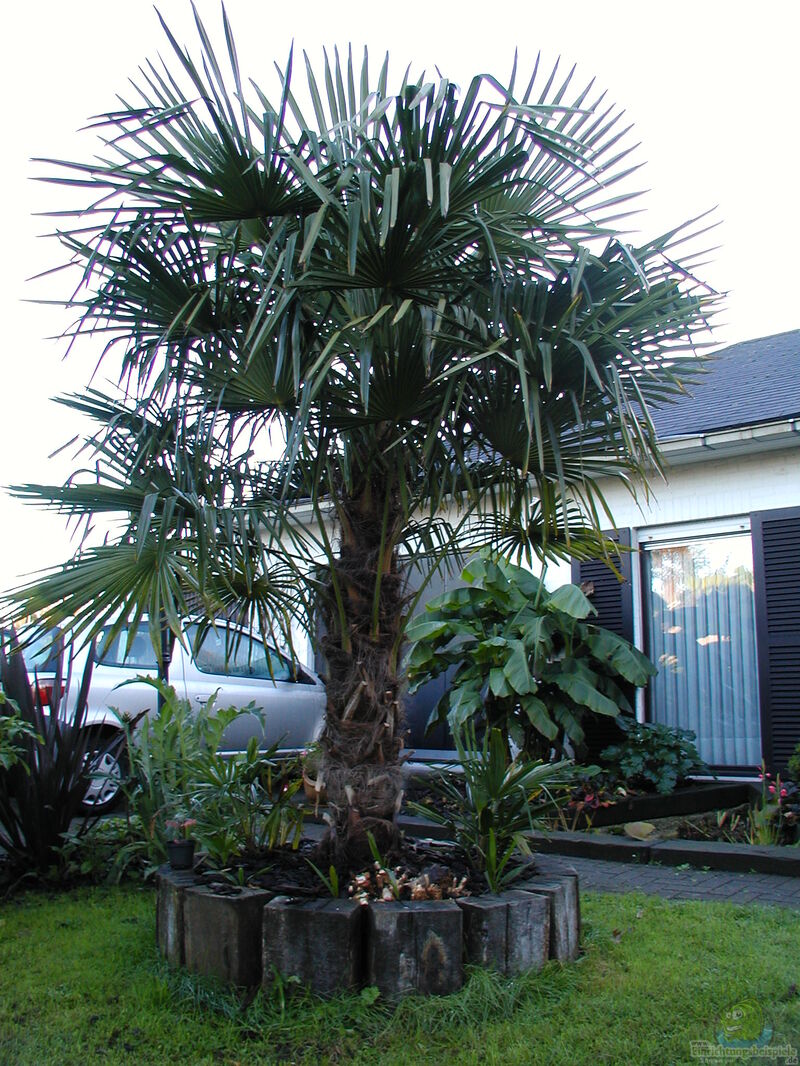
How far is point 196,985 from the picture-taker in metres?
3.44

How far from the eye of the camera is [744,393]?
856cm

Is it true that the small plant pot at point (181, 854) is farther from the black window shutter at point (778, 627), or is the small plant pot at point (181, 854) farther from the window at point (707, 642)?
the window at point (707, 642)

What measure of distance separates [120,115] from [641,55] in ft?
11.7

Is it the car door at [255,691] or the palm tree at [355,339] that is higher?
the palm tree at [355,339]

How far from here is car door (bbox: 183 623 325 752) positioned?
818 centimetres

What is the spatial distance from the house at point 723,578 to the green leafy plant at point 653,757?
60 cm

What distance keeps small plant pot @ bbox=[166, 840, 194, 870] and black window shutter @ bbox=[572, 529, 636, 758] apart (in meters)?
4.55

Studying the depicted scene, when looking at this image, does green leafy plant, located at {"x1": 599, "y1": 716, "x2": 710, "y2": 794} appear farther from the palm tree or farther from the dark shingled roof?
the palm tree

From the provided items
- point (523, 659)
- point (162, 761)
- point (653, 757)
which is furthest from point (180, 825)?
point (653, 757)

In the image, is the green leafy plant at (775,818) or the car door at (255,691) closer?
the green leafy plant at (775,818)

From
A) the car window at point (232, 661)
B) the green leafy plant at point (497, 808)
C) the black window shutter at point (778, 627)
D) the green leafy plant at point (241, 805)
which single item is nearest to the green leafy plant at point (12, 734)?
the green leafy plant at point (241, 805)

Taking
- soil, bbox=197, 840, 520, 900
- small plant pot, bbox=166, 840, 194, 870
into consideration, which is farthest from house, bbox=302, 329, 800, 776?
small plant pot, bbox=166, 840, 194, 870

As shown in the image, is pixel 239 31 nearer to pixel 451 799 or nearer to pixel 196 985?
pixel 451 799

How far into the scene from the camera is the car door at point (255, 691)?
8180 mm
